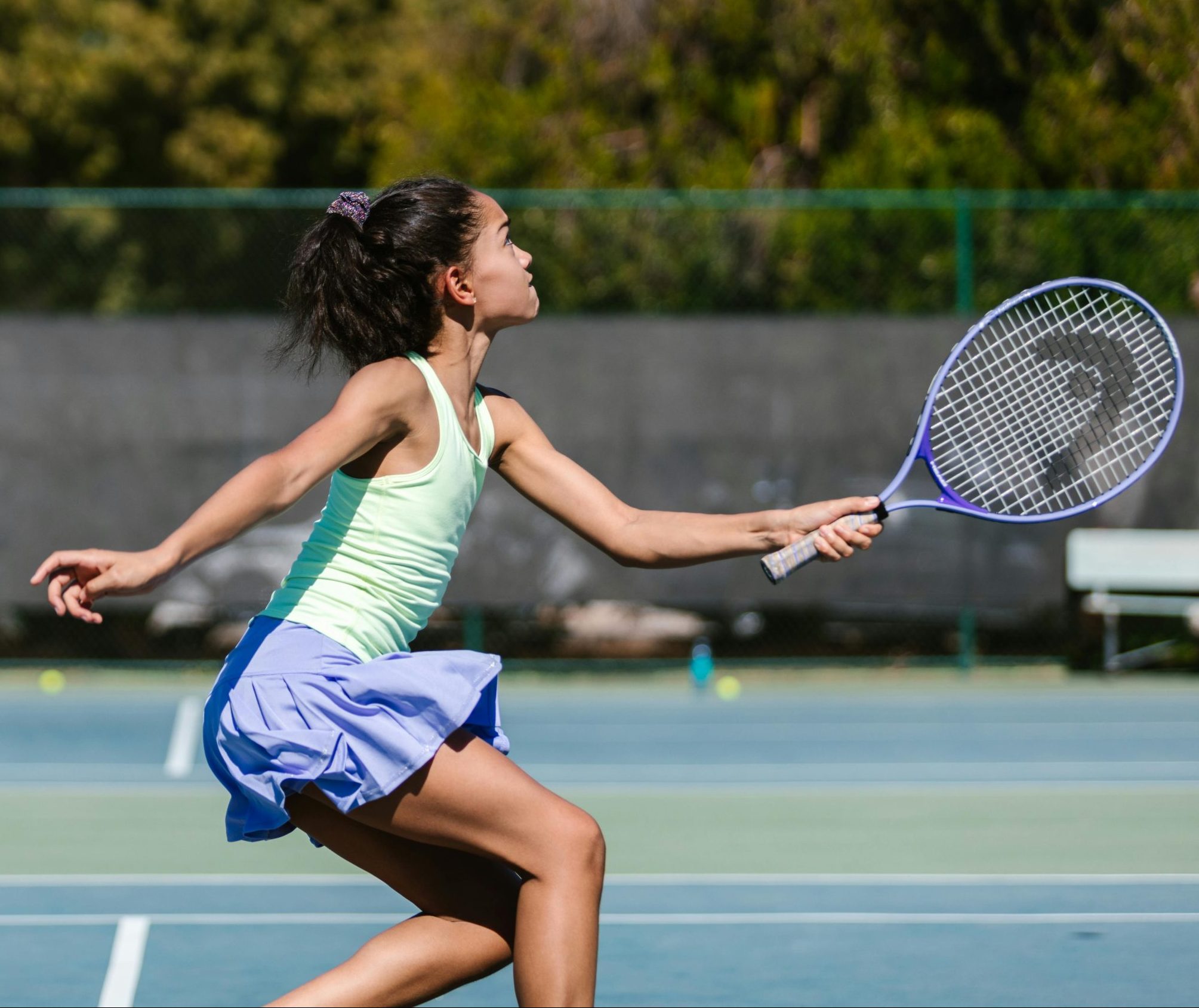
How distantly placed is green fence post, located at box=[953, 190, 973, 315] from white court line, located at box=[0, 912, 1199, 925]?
5.53 meters

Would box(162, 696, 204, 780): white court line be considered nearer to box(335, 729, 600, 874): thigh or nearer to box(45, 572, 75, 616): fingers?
box(335, 729, 600, 874): thigh

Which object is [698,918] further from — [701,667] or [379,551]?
[701,667]

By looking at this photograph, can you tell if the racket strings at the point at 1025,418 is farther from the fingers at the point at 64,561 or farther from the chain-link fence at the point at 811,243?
the chain-link fence at the point at 811,243

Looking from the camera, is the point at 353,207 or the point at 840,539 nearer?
the point at 353,207

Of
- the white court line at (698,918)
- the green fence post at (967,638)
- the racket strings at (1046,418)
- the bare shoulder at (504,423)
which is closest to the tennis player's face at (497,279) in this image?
the bare shoulder at (504,423)

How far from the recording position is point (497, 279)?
2.64 metres

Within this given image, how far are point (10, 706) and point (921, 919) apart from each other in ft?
18.5

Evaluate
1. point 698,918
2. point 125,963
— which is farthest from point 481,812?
point 698,918

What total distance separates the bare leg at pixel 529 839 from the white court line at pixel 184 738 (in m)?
4.00

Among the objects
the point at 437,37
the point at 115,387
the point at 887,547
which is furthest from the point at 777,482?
the point at 437,37

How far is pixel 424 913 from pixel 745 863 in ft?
9.10

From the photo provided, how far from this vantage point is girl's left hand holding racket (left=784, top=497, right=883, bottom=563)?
2.78 meters

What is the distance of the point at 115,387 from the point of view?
374 inches

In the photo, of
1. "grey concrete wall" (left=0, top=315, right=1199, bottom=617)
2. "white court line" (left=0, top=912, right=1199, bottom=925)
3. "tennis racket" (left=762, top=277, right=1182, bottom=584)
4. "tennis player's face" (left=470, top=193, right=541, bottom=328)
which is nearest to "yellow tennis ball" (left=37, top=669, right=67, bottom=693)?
"grey concrete wall" (left=0, top=315, right=1199, bottom=617)
